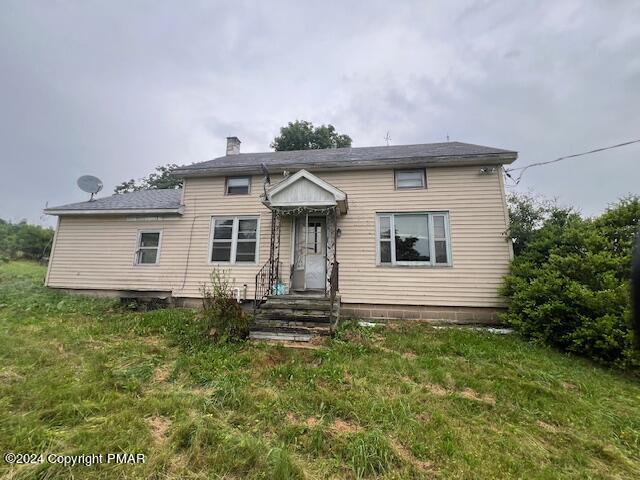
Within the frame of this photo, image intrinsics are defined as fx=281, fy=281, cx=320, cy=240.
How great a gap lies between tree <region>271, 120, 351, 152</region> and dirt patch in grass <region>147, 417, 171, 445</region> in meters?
22.5

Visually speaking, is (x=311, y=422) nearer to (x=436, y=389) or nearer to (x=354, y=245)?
(x=436, y=389)

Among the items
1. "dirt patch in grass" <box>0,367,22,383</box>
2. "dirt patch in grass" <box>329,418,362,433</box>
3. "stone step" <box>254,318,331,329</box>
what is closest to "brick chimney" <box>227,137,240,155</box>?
"stone step" <box>254,318,331,329</box>

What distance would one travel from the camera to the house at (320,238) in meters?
7.91

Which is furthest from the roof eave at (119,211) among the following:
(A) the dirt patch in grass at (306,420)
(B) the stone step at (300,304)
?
(A) the dirt patch in grass at (306,420)

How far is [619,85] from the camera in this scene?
9.94 metres

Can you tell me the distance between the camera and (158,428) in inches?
119

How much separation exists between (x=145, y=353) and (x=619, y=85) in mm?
16387

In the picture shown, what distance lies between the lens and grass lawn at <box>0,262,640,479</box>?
263 cm

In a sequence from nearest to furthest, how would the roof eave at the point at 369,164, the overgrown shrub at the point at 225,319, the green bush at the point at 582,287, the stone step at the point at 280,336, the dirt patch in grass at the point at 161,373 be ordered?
the dirt patch in grass at the point at 161,373 → the green bush at the point at 582,287 → the overgrown shrub at the point at 225,319 → the stone step at the point at 280,336 → the roof eave at the point at 369,164

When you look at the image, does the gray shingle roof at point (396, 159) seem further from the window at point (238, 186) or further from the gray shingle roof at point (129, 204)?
the gray shingle roof at point (129, 204)

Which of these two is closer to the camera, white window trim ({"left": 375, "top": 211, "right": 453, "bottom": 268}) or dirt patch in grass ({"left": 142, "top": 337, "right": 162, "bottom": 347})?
dirt patch in grass ({"left": 142, "top": 337, "right": 162, "bottom": 347})

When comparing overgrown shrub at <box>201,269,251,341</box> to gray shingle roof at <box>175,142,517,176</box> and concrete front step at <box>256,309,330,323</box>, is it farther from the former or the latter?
gray shingle roof at <box>175,142,517,176</box>

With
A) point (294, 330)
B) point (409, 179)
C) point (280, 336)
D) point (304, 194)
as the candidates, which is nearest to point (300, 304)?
point (294, 330)

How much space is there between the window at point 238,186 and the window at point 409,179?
4.90m
